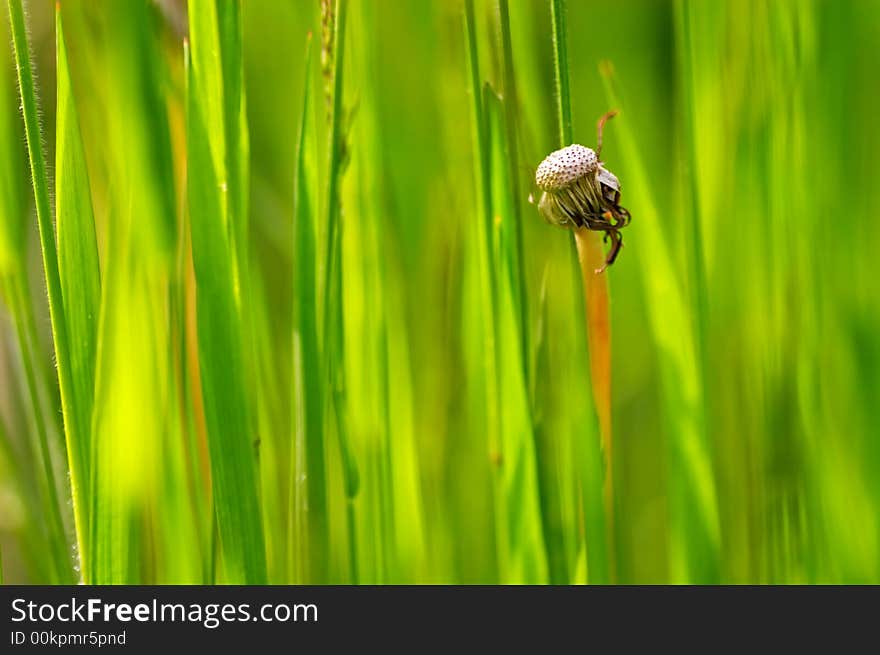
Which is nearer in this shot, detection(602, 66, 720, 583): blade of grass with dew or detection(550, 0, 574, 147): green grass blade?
detection(550, 0, 574, 147): green grass blade

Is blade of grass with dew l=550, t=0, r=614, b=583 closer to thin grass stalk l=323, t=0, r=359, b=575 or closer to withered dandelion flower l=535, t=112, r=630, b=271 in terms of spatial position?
withered dandelion flower l=535, t=112, r=630, b=271

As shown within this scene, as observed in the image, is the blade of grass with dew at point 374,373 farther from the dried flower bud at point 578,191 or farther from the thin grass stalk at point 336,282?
the dried flower bud at point 578,191

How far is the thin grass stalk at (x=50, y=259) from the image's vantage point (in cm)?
50

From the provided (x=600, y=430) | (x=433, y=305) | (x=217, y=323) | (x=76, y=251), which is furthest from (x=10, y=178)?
(x=600, y=430)

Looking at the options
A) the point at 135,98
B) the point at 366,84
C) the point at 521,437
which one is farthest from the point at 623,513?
the point at 135,98

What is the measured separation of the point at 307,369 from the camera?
0.55 m

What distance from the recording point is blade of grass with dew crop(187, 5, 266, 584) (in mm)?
524

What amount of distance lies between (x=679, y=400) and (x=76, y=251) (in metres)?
0.46

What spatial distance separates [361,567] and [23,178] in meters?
0.44

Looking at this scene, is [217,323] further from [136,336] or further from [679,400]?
[679,400]

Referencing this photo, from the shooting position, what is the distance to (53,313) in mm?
526

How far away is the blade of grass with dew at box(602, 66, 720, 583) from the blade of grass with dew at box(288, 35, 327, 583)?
245 millimetres

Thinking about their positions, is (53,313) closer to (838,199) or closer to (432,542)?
(432,542)

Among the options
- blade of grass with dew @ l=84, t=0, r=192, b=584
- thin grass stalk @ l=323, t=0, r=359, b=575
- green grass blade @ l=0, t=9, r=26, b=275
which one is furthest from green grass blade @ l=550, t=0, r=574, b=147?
green grass blade @ l=0, t=9, r=26, b=275
